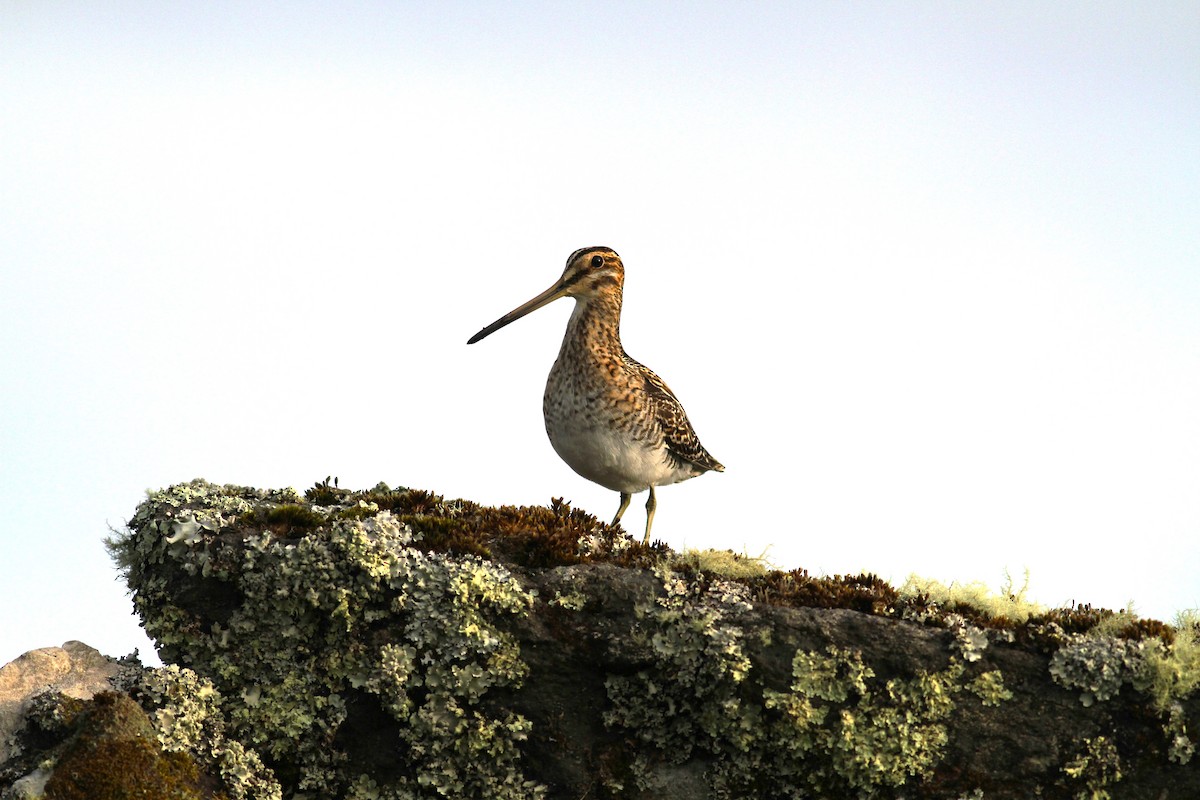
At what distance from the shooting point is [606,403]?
1110 centimetres

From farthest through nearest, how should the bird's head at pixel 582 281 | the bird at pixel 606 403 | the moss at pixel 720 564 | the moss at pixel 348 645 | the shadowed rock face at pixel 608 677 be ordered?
the bird's head at pixel 582 281
the bird at pixel 606 403
the moss at pixel 720 564
the moss at pixel 348 645
the shadowed rock face at pixel 608 677

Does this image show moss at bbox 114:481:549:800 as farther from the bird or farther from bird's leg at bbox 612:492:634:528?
bird's leg at bbox 612:492:634:528

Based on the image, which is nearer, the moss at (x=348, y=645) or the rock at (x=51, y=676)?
the moss at (x=348, y=645)

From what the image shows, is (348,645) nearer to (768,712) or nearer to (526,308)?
(768,712)

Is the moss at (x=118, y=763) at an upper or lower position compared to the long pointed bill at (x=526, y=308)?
lower

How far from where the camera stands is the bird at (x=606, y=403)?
11.1 meters

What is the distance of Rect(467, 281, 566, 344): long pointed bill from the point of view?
12.1 meters

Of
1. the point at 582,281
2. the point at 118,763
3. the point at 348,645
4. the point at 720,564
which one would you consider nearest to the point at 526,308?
the point at 582,281

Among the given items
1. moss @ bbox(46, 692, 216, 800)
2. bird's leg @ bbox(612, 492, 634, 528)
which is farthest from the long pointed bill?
moss @ bbox(46, 692, 216, 800)

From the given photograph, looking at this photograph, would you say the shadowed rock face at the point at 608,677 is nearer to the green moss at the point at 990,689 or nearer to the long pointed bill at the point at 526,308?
the green moss at the point at 990,689

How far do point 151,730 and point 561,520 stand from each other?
3.15 m

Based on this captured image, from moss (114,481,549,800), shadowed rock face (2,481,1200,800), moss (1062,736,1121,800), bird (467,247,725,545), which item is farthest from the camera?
bird (467,247,725,545)

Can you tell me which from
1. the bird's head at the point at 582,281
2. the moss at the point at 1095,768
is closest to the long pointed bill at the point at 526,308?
the bird's head at the point at 582,281

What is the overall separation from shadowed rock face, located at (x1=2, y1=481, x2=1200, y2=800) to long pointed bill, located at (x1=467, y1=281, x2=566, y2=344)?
363 centimetres
